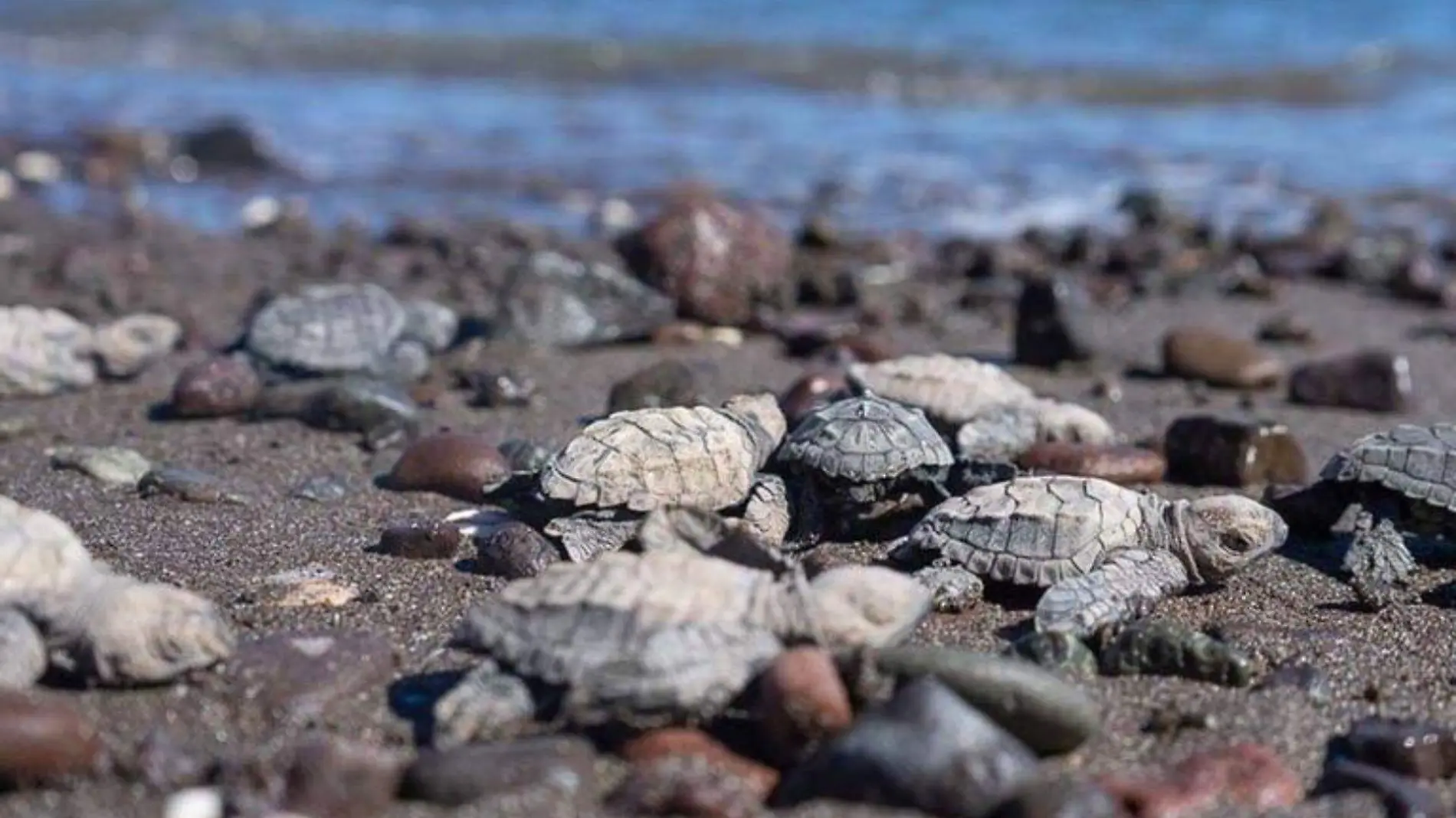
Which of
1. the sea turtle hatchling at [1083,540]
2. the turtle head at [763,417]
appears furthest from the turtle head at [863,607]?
the turtle head at [763,417]

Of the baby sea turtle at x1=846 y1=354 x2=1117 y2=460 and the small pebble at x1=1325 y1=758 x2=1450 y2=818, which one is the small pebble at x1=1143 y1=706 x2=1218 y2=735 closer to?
the small pebble at x1=1325 y1=758 x2=1450 y2=818

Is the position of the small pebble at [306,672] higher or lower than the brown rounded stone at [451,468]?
higher

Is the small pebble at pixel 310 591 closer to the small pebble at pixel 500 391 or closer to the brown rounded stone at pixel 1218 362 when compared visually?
the small pebble at pixel 500 391

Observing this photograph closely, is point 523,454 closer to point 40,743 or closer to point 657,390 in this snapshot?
point 657,390

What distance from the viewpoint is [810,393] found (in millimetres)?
6176

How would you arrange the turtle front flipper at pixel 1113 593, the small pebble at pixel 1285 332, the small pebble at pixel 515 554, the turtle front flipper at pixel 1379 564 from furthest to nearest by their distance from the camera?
the small pebble at pixel 1285 332 → the turtle front flipper at pixel 1379 564 → the small pebble at pixel 515 554 → the turtle front flipper at pixel 1113 593

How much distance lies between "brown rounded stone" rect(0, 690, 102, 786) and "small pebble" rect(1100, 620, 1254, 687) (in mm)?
2165

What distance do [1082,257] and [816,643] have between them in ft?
22.2

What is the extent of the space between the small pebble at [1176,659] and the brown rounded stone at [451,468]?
211 cm

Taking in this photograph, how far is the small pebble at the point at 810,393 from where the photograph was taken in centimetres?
605

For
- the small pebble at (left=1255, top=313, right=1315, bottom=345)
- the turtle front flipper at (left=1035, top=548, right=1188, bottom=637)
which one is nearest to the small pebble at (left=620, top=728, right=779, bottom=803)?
the turtle front flipper at (left=1035, top=548, right=1188, bottom=637)

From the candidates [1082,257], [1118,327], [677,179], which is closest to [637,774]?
[1118,327]

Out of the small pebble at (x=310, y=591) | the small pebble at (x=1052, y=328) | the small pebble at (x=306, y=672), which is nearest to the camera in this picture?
the small pebble at (x=306, y=672)

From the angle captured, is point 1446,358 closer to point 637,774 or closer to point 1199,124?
point 637,774
